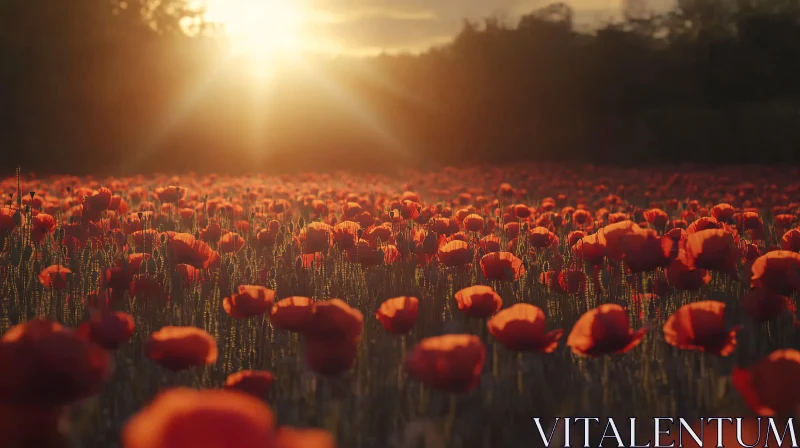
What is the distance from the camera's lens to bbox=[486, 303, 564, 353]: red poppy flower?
5.85 ft

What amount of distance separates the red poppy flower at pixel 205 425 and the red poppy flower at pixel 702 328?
4.61ft

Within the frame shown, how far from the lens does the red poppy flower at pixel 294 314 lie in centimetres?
180

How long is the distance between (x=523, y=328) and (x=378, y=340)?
0.89m

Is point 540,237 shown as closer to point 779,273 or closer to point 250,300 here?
point 779,273

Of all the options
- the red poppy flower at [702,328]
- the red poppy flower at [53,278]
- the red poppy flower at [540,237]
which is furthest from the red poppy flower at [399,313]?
the red poppy flower at [540,237]

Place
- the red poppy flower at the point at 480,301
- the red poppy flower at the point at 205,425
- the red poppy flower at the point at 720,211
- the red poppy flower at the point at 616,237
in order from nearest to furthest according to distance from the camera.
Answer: the red poppy flower at the point at 205,425
the red poppy flower at the point at 480,301
the red poppy flower at the point at 616,237
the red poppy flower at the point at 720,211

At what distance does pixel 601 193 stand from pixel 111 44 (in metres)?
15.2

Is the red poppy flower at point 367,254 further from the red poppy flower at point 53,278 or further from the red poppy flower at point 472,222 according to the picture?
the red poppy flower at point 53,278

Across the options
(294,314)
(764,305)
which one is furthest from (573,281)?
(294,314)

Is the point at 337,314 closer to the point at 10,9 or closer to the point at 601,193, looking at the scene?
the point at 601,193

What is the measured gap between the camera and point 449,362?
1480mm

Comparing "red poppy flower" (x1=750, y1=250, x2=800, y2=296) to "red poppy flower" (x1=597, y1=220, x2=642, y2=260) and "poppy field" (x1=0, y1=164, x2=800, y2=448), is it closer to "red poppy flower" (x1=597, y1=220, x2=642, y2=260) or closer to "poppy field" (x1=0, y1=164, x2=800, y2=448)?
"poppy field" (x1=0, y1=164, x2=800, y2=448)

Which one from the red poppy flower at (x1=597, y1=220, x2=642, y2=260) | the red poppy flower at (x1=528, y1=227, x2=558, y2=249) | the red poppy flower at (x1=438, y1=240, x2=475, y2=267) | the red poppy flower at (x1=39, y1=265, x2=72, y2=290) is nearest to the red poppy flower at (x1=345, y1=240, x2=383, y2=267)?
the red poppy flower at (x1=438, y1=240, x2=475, y2=267)

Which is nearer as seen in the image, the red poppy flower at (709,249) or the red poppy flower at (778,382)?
the red poppy flower at (778,382)
